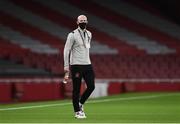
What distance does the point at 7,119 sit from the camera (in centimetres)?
1020

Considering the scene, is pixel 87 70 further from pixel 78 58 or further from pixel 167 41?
pixel 167 41

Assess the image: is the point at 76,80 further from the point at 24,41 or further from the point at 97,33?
the point at 97,33

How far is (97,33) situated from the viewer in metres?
27.5

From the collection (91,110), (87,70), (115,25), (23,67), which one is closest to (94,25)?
(115,25)

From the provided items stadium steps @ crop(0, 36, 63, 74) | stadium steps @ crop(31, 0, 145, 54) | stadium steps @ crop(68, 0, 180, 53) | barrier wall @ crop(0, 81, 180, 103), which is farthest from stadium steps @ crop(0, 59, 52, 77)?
stadium steps @ crop(68, 0, 180, 53)

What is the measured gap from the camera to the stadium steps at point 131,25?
26969 mm

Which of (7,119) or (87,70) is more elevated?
(87,70)

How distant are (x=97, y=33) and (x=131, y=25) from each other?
169 cm

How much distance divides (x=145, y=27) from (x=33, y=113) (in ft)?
55.4

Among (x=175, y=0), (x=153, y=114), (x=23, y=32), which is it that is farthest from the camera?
(x=175, y=0)

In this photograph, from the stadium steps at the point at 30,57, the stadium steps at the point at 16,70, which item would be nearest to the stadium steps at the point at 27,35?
the stadium steps at the point at 30,57

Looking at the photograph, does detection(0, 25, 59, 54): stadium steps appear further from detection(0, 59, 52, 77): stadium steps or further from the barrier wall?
the barrier wall

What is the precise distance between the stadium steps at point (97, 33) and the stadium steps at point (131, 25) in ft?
1.56

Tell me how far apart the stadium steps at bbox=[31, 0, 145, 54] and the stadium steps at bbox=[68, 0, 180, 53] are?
48 centimetres
